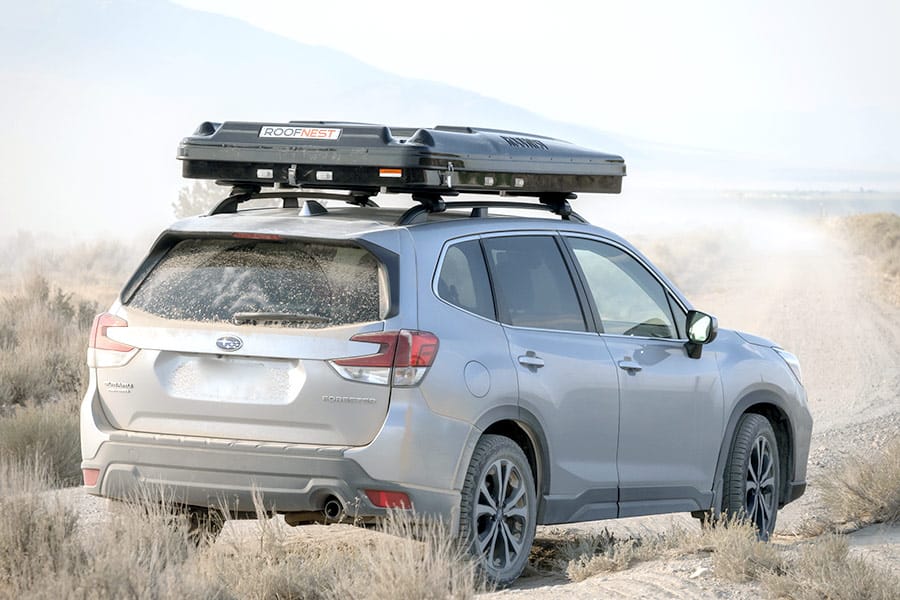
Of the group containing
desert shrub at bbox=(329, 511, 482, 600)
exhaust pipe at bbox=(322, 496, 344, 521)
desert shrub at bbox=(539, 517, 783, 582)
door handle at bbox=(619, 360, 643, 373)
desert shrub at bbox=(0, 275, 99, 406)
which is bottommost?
desert shrub at bbox=(0, 275, 99, 406)

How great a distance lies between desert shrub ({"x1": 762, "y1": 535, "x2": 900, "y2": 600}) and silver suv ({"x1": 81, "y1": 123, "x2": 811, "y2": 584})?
4.26ft

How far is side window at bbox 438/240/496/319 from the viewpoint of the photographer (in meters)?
6.74

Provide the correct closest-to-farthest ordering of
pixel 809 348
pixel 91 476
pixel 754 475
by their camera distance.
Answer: pixel 91 476
pixel 754 475
pixel 809 348

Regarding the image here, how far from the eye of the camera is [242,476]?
251 inches

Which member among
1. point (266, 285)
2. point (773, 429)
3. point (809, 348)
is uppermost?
point (266, 285)

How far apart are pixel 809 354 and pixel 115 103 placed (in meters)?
119

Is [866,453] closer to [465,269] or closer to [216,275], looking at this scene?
[465,269]

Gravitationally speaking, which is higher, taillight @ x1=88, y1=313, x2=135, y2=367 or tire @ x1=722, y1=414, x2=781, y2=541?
taillight @ x1=88, y1=313, x2=135, y2=367

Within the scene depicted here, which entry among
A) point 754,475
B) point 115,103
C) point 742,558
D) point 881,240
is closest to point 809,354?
point 754,475

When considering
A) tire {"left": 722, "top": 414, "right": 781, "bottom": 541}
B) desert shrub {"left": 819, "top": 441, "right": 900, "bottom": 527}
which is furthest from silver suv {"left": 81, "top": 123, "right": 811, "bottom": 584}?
desert shrub {"left": 819, "top": 441, "right": 900, "bottom": 527}

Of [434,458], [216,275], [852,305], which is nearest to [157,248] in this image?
[216,275]

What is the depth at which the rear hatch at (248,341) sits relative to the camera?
246 inches

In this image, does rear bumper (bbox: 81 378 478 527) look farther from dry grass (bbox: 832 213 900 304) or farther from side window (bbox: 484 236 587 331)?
dry grass (bbox: 832 213 900 304)

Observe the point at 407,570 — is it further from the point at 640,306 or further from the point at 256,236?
the point at 640,306
